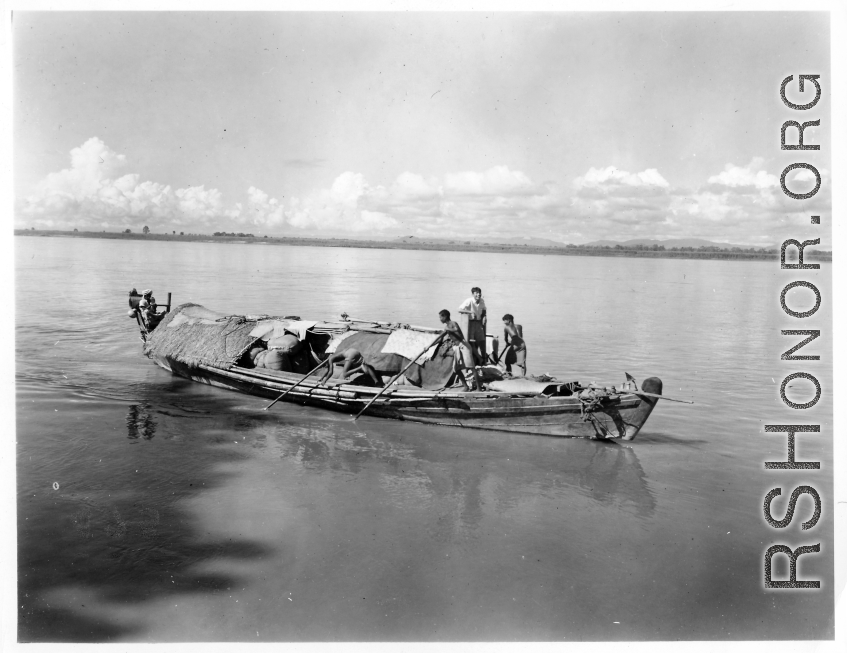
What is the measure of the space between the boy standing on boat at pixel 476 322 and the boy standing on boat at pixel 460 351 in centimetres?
33

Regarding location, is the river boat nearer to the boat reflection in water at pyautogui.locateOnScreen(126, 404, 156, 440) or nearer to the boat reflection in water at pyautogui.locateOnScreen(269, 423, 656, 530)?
the boat reflection in water at pyautogui.locateOnScreen(269, 423, 656, 530)

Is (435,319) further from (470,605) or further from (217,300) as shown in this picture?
(470,605)

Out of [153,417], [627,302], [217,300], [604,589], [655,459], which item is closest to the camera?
[604,589]

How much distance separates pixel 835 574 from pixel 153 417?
9.20 m

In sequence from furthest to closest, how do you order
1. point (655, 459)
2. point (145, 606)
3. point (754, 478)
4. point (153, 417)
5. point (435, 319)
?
point (435, 319)
point (153, 417)
point (655, 459)
point (754, 478)
point (145, 606)

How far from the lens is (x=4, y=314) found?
6.34 metres

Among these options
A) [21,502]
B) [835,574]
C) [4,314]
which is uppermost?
[4,314]

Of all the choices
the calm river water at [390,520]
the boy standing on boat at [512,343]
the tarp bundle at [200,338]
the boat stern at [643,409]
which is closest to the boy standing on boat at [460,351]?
the calm river water at [390,520]

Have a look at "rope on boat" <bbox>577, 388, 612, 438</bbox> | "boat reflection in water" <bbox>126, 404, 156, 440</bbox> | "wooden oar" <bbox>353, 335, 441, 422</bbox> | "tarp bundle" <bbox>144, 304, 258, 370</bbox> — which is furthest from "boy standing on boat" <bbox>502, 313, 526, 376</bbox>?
"boat reflection in water" <bbox>126, 404, 156, 440</bbox>

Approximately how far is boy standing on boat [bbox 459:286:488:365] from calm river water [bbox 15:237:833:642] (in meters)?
1.44

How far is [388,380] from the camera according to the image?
10.1 meters

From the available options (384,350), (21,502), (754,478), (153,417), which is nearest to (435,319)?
(384,350)

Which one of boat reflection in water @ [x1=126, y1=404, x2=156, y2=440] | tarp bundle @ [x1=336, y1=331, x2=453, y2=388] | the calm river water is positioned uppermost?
tarp bundle @ [x1=336, y1=331, x2=453, y2=388]

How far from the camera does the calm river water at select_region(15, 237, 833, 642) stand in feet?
16.7
